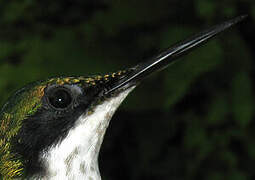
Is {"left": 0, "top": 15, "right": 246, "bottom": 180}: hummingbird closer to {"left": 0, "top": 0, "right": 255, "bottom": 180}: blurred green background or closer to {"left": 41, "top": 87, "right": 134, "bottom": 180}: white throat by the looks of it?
{"left": 41, "top": 87, "right": 134, "bottom": 180}: white throat

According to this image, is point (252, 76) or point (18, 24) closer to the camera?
point (252, 76)

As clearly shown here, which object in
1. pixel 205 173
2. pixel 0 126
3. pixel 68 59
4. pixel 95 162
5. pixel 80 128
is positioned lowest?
pixel 205 173

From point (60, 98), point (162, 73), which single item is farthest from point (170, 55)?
point (162, 73)

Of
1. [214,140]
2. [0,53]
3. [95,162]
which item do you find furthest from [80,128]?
[0,53]

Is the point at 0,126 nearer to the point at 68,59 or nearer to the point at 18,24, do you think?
the point at 68,59

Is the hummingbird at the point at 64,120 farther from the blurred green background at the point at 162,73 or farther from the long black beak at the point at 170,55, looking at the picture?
the blurred green background at the point at 162,73

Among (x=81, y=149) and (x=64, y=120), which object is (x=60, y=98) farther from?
(x=81, y=149)

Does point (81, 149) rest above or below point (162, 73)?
below

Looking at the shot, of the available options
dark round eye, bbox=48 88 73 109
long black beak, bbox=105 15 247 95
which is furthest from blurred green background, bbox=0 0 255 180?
dark round eye, bbox=48 88 73 109
